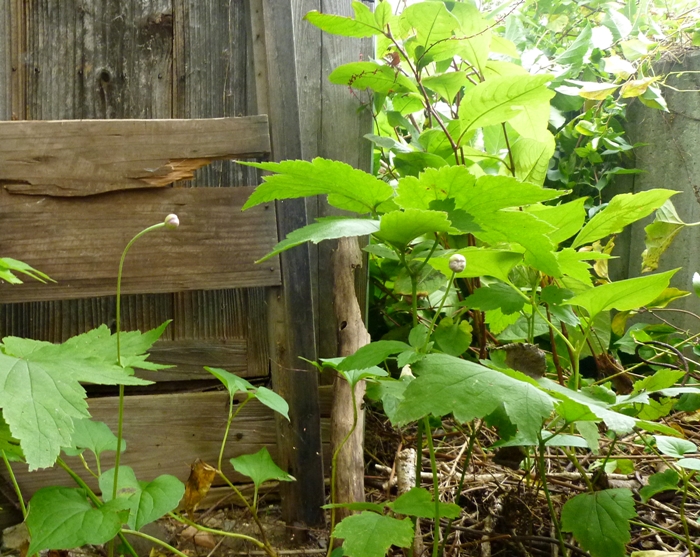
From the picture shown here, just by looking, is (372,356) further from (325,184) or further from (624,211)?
(624,211)

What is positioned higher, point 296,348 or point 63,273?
point 63,273

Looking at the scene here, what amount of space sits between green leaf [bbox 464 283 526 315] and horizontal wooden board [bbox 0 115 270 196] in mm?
623

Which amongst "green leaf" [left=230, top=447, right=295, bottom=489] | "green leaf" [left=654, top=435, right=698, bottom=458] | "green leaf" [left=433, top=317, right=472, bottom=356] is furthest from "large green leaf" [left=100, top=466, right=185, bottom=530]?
"green leaf" [left=654, top=435, right=698, bottom=458]

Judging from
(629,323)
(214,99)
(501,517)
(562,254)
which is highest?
(214,99)

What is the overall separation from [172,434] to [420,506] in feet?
→ 2.49

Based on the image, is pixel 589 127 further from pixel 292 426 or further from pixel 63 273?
pixel 63 273

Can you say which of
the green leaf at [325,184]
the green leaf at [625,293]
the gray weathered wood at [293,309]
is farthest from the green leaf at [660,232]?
the green leaf at [325,184]

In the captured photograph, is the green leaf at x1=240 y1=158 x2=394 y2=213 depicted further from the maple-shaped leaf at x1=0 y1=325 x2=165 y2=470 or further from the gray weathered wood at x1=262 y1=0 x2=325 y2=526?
the gray weathered wood at x1=262 y1=0 x2=325 y2=526

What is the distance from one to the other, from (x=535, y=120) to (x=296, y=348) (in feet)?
2.60

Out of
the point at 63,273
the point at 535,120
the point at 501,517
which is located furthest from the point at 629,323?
the point at 63,273

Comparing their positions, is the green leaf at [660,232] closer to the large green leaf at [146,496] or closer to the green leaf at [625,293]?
the green leaf at [625,293]

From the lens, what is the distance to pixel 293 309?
131 centimetres

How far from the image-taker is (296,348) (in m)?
1.32

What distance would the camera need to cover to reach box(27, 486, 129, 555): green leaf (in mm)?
740
